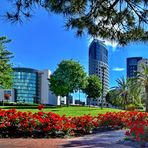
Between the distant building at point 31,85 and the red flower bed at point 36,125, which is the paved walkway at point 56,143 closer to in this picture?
the red flower bed at point 36,125

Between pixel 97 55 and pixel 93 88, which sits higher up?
pixel 93 88

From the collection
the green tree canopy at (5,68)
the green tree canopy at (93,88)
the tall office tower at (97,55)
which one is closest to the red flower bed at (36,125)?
the tall office tower at (97,55)

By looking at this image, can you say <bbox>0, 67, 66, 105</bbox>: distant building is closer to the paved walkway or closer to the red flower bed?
the red flower bed

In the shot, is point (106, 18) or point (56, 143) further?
point (56, 143)

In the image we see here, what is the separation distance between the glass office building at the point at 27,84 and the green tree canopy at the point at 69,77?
78404 millimetres

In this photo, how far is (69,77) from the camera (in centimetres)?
7056

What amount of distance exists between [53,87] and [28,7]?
219ft

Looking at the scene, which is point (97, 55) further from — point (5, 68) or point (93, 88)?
point (93, 88)

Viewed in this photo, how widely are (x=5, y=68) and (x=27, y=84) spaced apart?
92709 mm

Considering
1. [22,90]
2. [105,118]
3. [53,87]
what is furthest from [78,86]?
Result: [22,90]

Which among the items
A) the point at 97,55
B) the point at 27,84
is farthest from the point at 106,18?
the point at 27,84

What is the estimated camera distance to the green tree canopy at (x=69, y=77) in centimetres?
7038

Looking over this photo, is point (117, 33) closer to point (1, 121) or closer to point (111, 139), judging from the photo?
point (111, 139)

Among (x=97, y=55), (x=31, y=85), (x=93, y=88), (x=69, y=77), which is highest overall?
(x=31, y=85)
